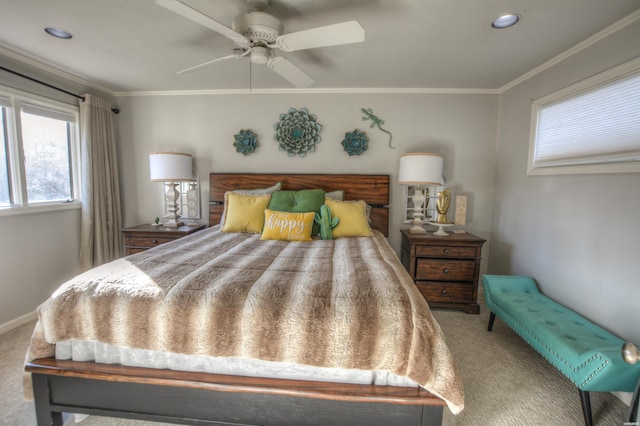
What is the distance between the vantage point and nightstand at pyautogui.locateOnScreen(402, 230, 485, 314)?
269 cm

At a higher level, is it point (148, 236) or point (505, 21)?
point (505, 21)

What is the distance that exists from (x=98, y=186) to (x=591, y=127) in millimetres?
4664

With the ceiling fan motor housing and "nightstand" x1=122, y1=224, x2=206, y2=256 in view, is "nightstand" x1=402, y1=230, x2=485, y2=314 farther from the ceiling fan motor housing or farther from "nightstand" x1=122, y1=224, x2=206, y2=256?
"nightstand" x1=122, y1=224, x2=206, y2=256

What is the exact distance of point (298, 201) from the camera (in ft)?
A: 9.05

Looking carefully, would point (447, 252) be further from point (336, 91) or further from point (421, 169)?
point (336, 91)

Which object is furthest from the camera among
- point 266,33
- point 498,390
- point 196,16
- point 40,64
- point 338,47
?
point 40,64

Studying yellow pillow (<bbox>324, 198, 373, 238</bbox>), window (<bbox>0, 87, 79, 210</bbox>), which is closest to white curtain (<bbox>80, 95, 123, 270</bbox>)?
window (<bbox>0, 87, 79, 210</bbox>)

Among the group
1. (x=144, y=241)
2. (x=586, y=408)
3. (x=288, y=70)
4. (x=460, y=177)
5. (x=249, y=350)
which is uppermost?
(x=288, y=70)

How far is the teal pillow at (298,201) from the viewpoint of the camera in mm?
2682

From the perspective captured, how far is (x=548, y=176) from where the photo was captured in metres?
2.37

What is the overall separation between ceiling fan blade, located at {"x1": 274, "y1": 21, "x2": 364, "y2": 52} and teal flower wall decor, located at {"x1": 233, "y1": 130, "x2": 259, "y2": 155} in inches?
66.4

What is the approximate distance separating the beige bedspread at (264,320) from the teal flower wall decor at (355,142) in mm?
2043

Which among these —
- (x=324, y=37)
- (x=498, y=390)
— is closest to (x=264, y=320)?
(x=324, y=37)

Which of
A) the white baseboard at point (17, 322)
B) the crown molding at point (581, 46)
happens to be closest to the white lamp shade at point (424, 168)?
the crown molding at point (581, 46)
